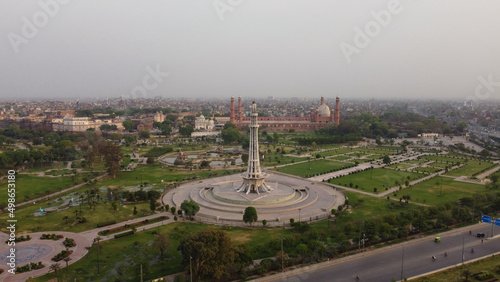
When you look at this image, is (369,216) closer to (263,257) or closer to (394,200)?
(394,200)

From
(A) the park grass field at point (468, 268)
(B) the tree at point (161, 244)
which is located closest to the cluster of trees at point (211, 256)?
(B) the tree at point (161, 244)

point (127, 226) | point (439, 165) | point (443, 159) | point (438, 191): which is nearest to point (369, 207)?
point (438, 191)

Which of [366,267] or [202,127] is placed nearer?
[366,267]

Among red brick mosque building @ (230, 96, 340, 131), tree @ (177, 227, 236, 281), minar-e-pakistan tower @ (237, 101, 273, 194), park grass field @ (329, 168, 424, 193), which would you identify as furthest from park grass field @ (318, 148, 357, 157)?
tree @ (177, 227, 236, 281)

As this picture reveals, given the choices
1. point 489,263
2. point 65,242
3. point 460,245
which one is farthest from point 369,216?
point 65,242

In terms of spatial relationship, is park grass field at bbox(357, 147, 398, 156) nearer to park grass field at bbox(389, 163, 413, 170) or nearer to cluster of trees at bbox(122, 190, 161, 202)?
park grass field at bbox(389, 163, 413, 170)

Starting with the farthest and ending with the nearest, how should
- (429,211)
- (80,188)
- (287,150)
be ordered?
(287,150)
(80,188)
(429,211)
